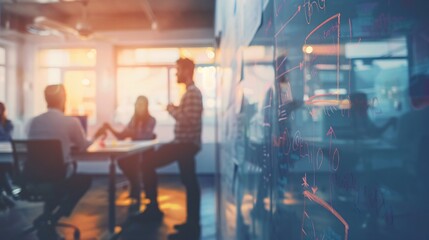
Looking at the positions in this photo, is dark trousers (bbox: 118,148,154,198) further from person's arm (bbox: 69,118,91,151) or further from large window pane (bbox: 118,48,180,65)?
large window pane (bbox: 118,48,180,65)

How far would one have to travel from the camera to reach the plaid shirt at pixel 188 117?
3301 millimetres

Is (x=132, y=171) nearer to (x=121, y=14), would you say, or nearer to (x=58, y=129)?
(x=58, y=129)

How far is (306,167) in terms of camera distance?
0.72 metres

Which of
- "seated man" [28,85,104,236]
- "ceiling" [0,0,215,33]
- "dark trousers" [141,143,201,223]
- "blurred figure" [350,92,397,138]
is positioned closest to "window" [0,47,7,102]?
"ceiling" [0,0,215,33]

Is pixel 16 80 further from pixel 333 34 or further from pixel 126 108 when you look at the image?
pixel 333 34

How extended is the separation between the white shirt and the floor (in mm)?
830

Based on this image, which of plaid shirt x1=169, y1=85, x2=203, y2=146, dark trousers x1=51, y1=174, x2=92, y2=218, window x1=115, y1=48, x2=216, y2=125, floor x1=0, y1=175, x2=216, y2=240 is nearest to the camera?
dark trousers x1=51, y1=174, x2=92, y2=218

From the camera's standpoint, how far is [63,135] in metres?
2.98

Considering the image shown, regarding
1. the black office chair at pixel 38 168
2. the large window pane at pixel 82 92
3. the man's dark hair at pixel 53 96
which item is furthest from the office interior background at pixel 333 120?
the large window pane at pixel 82 92

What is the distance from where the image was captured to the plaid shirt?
3.30 meters

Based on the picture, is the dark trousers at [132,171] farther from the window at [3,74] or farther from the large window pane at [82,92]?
the window at [3,74]

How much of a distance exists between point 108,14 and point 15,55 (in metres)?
2.15

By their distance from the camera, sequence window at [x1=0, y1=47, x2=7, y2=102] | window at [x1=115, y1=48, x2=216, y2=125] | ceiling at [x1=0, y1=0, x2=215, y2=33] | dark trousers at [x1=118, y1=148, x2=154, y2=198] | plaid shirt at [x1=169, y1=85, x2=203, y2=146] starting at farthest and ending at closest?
window at [x1=115, y1=48, x2=216, y2=125], window at [x1=0, y1=47, x2=7, y2=102], ceiling at [x1=0, y1=0, x2=215, y2=33], dark trousers at [x1=118, y1=148, x2=154, y2=198], plaid shirt at [x1=169, y1=85, x2=203, y2=146]

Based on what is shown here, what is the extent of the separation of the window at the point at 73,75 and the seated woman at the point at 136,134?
9.43 feet
